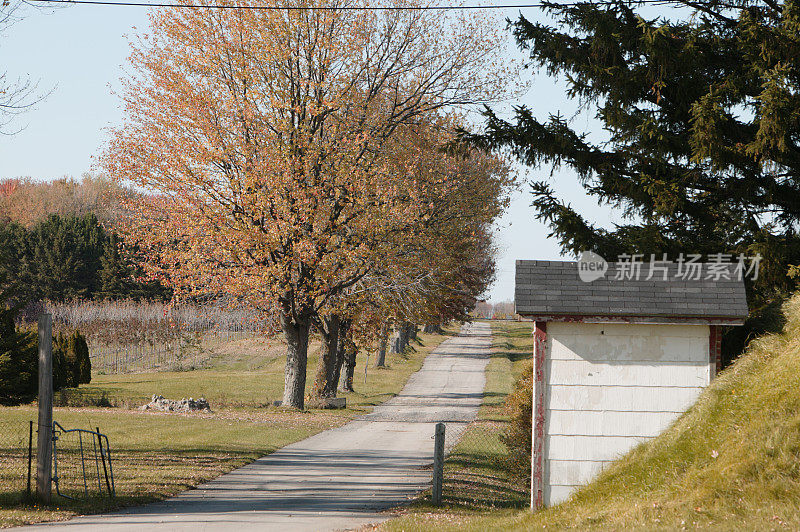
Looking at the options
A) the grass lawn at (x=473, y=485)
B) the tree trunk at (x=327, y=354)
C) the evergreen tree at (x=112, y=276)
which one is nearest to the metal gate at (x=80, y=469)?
the grass lawn at (x=473, y=485)

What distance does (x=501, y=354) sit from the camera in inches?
2317

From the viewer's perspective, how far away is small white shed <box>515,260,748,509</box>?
10.1 metres

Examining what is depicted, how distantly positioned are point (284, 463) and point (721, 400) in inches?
383

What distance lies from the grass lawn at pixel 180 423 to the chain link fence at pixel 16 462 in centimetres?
5

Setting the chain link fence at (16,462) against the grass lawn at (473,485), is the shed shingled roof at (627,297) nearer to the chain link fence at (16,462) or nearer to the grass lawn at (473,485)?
the grass lawn at (473,485)

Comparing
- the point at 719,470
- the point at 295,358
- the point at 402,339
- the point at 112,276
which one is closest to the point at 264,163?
the point at 295,358

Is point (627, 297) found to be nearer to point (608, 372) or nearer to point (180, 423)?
point (608, 372)

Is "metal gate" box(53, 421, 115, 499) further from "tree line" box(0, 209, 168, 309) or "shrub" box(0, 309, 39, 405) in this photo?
"tree line" box(0, 209, 168, 309)

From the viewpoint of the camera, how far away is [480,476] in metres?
14.9

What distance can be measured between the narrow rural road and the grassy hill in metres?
1.72

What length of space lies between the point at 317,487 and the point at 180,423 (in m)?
10.0

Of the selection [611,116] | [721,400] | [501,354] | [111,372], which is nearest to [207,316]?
[111,372]

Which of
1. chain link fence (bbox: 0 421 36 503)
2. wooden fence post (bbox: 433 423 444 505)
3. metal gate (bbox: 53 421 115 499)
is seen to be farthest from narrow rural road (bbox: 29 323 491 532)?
chain link fence (bbox: 0 421 36 503)

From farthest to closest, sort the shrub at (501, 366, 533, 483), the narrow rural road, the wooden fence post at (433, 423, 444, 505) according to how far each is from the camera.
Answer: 1. the shrub at (501, 366, 533, 483)
2. the wooden fence post at (433, 423, 444, 505)
3. the narrow rural road
